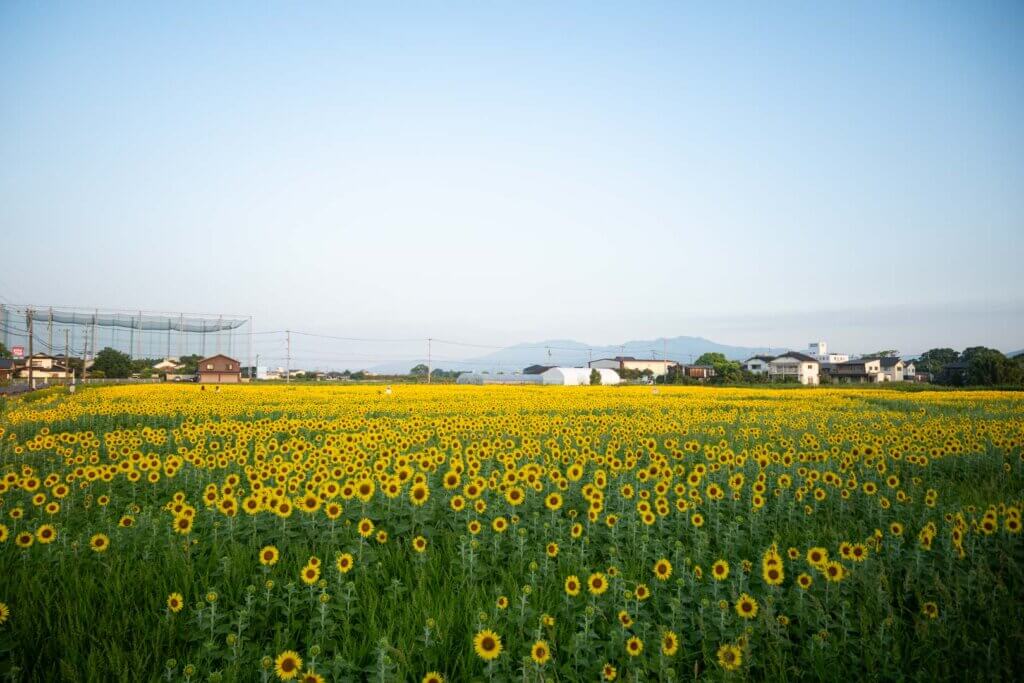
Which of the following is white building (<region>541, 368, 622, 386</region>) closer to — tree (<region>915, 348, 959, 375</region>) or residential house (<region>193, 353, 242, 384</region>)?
residential house (<region>193, 353, 242, 384</region>)

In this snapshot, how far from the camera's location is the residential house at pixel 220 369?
7222cm

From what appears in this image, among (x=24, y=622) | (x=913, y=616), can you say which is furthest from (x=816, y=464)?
(x=24, y=622)

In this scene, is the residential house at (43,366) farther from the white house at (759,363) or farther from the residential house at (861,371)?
the residential house at (861,371)

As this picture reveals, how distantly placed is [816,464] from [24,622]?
31.3ft

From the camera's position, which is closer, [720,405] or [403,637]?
[403,637]

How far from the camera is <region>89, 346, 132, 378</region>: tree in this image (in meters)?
80.8

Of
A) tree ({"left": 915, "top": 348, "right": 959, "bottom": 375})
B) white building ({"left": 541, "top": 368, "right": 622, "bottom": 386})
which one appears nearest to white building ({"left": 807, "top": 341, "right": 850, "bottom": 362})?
tree ({"left": 915, "top": 348, "right": 959, "bottom": 375})

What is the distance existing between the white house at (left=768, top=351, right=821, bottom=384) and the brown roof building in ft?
283

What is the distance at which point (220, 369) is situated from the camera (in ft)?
245

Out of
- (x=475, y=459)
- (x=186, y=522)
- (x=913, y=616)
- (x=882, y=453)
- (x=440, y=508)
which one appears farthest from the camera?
(x=882, y=453)

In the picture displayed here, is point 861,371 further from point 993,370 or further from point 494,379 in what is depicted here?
point 494,379

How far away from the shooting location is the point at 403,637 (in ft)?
12.3

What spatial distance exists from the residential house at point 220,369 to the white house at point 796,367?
86399 mm

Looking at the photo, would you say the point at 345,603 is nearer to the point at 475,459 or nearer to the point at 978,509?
the point at 475,459
